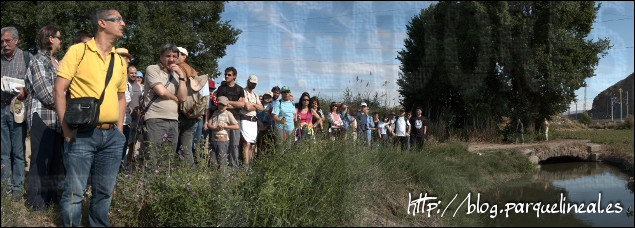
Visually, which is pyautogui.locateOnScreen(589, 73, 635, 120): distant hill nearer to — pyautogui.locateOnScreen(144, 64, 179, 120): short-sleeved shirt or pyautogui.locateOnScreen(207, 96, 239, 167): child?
pyautogui.locateOnScreen(144, 64, 179, 120): short-sleeved shirt

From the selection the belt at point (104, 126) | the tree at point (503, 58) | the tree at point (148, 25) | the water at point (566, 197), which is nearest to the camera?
the belt at point (104, 126)

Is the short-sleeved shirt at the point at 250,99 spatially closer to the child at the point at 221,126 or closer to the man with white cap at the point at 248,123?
the man with white cap at the point at 248,123

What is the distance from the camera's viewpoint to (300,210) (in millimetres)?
4543

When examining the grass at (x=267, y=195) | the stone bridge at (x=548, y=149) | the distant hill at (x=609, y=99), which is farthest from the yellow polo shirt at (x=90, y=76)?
the stone bridge at (x=548, y=149)

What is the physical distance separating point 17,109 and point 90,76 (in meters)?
1.44

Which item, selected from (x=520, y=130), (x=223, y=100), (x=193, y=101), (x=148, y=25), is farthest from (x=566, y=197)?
(x=148, y=25)

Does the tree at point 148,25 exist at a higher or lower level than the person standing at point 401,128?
higher

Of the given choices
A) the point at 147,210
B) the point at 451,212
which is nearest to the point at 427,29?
the point at 451,212

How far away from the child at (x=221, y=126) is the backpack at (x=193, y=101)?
4.27 feet

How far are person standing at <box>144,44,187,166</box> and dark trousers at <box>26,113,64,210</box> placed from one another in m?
0.85

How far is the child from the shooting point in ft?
21.8

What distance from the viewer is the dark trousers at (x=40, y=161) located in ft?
14.1

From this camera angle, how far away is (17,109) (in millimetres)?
4441

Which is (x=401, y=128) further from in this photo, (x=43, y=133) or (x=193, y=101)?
(x=43, y=133)
